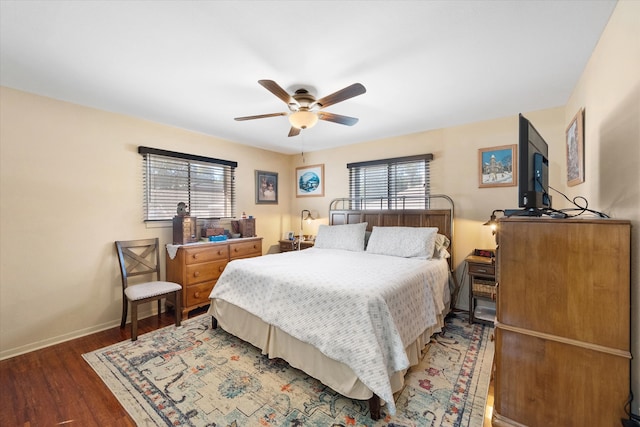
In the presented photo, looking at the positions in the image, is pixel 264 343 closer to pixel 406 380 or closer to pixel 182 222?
pixel 406 380

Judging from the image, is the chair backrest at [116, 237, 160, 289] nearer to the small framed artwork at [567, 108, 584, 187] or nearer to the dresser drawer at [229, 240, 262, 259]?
the dresser drawer at [229, 240, 262, 259]

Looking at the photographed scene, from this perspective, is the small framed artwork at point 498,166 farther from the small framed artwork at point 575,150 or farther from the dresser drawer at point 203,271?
the dresser drawer at point 203,271

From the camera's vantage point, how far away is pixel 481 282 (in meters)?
2.94

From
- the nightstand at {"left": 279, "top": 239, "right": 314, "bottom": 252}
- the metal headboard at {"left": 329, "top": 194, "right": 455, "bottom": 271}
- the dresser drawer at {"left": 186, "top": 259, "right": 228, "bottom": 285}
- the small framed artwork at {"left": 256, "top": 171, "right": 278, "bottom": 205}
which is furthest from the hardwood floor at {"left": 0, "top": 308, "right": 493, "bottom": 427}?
the small framed artwork at {"left": 256, "top": 171, "right": 278, "bottom": 205}

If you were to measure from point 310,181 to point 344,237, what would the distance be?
5.58ft

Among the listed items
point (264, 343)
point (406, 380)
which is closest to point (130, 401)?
point (264, 343)

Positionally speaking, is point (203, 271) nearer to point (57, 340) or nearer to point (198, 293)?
point (198, 293)

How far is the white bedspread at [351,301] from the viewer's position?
5.47ft

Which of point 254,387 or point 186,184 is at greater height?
point 186,184

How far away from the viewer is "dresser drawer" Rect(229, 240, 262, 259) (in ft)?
12.5

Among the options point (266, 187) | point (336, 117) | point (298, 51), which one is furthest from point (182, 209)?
point (298, 51)

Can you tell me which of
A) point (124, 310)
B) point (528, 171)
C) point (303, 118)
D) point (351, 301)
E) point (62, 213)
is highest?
point (303, 118)

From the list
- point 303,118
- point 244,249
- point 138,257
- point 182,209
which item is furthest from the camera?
point 244,249

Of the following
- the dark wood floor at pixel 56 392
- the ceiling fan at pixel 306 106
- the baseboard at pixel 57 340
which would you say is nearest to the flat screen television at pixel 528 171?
the ceiling fan at pixel 306 106
